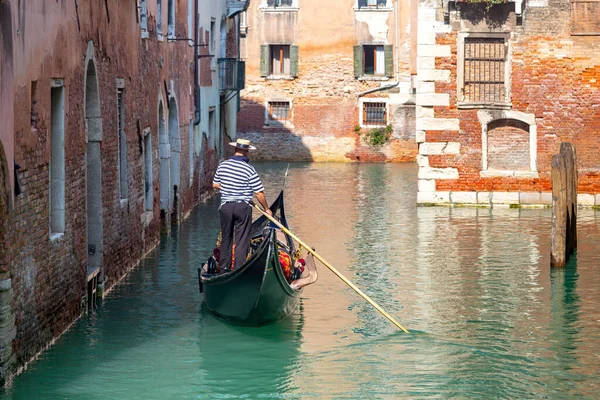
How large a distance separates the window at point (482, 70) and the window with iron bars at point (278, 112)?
11923mm

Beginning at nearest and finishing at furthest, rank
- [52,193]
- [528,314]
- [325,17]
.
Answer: [52,193], [528,314], [325,17]

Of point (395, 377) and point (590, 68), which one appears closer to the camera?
point (395, 377)

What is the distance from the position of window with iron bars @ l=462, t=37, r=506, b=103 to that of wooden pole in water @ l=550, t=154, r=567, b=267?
6.17 meters

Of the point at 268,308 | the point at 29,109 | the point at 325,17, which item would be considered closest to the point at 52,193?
the point at 29,109

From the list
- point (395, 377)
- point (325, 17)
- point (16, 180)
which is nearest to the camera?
point (16, 180)

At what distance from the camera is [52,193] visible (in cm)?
920

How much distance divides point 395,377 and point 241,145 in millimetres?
2789

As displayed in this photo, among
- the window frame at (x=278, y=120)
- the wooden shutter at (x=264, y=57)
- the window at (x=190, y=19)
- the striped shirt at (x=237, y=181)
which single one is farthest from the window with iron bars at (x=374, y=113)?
the striped shirt at (x=237, y=181)

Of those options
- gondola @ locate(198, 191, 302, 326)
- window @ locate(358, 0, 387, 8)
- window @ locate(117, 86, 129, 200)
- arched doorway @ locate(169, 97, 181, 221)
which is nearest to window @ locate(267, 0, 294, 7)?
window @ locate(358, 0, 387, 8)

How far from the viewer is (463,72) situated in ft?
62.0

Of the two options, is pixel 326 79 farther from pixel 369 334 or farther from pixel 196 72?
pixel 369 334

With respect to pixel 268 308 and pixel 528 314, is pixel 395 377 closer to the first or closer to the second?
pixel 268 308

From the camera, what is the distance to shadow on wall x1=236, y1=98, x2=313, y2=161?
30.5 meters

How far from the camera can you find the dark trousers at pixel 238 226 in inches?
390
